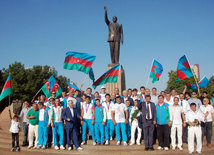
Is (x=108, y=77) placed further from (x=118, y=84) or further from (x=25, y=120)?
(x=25, y=120)

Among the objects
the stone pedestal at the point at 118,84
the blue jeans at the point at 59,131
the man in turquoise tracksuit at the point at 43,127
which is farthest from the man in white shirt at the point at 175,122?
the stone pedestal at the point at 118,84

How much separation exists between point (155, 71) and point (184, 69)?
1.44 m

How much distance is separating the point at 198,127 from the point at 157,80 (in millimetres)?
4445

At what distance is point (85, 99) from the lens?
8.68 metres

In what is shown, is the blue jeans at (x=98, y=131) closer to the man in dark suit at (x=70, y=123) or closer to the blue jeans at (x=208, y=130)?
the man in dark suit at (x=70, y=123)

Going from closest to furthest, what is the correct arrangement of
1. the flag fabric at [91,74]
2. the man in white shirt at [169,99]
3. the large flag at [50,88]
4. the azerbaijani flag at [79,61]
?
1. the man in white shirt at [169,99]
2. the azerbaijani flag at [79,61]
3. the large flag at [50,88]
4. the flag fabric at [91,74]

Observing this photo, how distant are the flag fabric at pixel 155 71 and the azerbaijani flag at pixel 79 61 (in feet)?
10.3

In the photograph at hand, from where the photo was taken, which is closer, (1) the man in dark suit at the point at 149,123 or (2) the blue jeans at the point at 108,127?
(1) the man in dark suit at the point at 149,123

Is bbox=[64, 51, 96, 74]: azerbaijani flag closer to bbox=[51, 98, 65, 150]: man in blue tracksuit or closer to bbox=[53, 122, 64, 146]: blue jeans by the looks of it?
bbox=[51, 98, 65, 150]: man in blue tracksuit

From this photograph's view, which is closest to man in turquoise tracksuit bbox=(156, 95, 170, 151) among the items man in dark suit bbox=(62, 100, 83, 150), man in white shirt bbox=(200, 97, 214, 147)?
man in white shirt bbox=(200, 97, 214, 147)

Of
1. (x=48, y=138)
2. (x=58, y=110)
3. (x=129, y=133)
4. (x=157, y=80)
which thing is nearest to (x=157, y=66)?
(x=157, y=80)

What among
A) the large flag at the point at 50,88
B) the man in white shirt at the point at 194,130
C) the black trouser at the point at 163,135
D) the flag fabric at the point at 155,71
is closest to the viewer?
the man in white shirt at the point at 194,130

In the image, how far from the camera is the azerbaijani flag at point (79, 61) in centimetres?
1042

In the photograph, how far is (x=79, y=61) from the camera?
1043 cm
